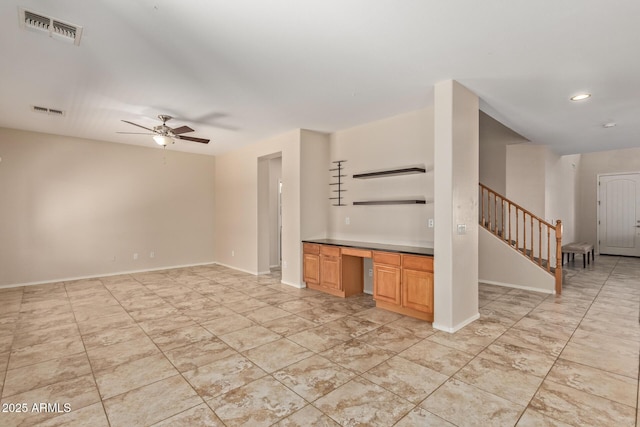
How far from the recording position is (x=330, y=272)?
5.07 metres

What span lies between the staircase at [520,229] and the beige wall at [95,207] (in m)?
6.57

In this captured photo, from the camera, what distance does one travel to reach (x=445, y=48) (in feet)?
9.12

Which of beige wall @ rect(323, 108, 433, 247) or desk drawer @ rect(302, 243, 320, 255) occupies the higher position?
beige wall @ rect(323, 108, 433, 247)

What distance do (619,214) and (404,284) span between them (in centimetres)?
906

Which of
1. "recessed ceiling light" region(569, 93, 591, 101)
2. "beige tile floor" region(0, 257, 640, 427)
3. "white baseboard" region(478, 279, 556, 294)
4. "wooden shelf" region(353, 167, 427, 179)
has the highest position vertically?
"recessed ceiling light" region(569, 93, 591, 101)

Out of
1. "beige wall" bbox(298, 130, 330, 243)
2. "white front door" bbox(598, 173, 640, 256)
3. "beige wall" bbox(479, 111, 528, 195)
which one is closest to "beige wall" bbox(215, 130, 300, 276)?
"beige wall" bbox(298, 130, 330, 243)

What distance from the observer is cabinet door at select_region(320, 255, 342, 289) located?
4965 mm

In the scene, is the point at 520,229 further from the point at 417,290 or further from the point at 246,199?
the point at 246,199

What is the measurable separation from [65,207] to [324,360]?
6232 mm

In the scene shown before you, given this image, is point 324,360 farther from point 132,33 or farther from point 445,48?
point 132,33

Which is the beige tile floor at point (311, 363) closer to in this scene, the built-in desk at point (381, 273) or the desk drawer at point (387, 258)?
the built-in desk at point (381, 273)

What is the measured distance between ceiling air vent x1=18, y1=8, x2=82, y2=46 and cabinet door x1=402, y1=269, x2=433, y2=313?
13.5 ft

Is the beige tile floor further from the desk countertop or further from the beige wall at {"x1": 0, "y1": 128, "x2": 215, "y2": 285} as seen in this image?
the beige wall at {"x1": 0, "y1": 128, "x2": 215, "y2": 285}

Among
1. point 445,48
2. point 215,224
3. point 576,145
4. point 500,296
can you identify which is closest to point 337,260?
point 500,296
